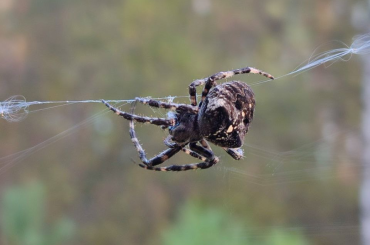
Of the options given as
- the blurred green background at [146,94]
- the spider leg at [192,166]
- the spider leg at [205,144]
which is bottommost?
the spider leg at [192,166]

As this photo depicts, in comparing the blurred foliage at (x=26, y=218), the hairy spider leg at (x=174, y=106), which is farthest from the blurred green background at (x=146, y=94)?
the hairy spider leg at (x=174, y=106)

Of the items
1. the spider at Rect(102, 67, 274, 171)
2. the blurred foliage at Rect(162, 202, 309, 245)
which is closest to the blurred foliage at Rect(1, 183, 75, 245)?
the blurred foliage at Rect(162, 202, 309, 245)

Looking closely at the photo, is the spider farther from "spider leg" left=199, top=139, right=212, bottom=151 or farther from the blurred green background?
the blurred green background

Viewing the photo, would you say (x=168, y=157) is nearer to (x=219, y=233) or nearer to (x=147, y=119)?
(x=147, y=119)

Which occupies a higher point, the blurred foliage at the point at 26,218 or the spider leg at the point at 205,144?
the blurred foliage at the point at 26,218

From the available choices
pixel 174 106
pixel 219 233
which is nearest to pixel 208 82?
pixel 174 106

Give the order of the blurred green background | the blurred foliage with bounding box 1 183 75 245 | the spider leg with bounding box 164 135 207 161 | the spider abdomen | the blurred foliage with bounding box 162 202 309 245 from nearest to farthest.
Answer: the spider abdomen < the spider leg with bounding box 164 135 207 161 < the blurred foliage with bounding box 162 202 309 245 < the blurred foliage with bounding box 1 183 75 245 < the blurred green background

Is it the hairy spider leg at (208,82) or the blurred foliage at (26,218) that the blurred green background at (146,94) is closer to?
the blurred foliage at (26,218)
